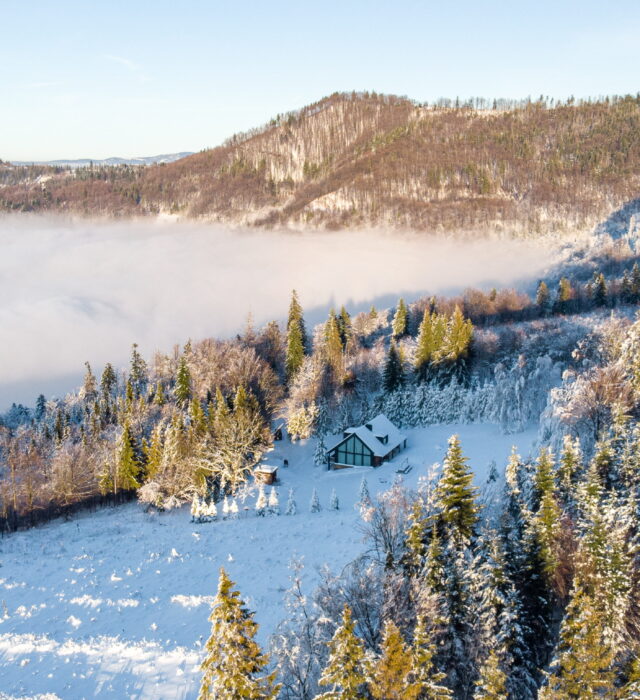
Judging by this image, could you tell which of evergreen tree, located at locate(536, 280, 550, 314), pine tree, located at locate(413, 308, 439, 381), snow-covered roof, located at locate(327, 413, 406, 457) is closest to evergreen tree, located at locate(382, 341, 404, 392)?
pine tree, located at locate(413, 308, 439, 381)

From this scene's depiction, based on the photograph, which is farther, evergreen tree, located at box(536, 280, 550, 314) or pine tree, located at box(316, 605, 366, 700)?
evergreen tree, located at box(536, 280, 550, 314)

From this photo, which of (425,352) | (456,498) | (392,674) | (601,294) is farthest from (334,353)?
(392,674)

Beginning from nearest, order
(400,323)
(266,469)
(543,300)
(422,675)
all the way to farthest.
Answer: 1. (422,675)
2. (266,469)
3. (400,323)
4. (543,300)

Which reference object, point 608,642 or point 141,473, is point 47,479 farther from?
point 608,642

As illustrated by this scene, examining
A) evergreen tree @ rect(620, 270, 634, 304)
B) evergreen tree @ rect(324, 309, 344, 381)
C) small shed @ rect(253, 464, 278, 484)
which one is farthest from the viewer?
evergreen tree @ rect(620, 270, 634, 304)

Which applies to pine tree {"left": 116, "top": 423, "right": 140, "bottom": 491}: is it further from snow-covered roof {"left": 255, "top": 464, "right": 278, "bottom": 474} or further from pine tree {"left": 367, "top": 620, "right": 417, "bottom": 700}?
pine tree {"left": 367, "top": 620, "right": 417, "bottom": 700}

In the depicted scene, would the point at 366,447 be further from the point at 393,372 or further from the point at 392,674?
the point at 392,674

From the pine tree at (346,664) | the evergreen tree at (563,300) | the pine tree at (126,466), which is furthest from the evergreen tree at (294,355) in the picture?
the pine tree at (346,664)
